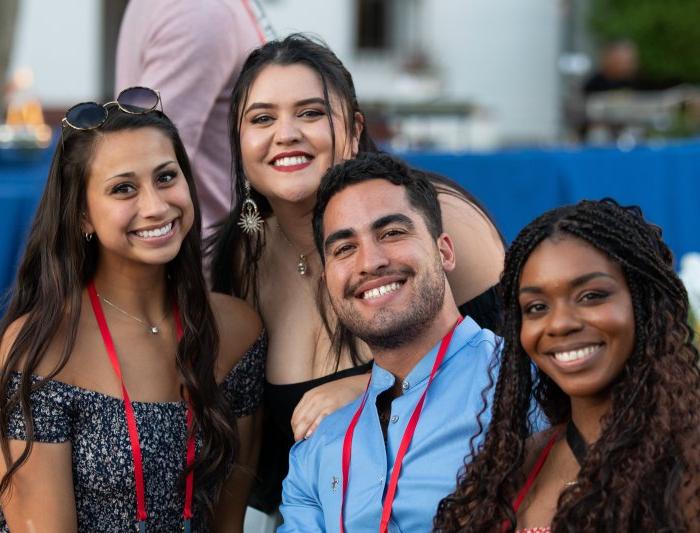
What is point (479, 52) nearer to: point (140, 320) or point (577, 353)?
point (140, 320)

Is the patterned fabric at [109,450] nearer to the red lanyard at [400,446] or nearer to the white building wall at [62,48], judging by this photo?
the red lanyard at [400,446]

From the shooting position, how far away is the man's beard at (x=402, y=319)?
9.82 feet

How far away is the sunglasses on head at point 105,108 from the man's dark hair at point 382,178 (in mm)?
528

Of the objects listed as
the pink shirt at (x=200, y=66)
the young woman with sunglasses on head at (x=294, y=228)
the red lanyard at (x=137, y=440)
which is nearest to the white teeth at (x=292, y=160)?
the young woman with sunglasses on head at (x=294, y=228)

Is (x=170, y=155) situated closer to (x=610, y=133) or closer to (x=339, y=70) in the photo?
Answer: (x=339, y=70)

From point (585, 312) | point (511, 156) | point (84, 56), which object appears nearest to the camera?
point (585, 312)

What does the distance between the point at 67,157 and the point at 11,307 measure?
0.42 metres

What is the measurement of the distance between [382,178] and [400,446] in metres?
0.72

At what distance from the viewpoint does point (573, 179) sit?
5.89 meters

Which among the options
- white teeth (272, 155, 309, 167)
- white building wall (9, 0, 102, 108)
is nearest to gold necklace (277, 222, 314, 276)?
white teeth (272, 155, 309, 167)

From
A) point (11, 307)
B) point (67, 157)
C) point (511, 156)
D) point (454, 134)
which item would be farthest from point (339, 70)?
point (454, 134)

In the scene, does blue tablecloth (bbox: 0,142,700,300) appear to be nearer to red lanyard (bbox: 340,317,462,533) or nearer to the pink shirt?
the pink shirt

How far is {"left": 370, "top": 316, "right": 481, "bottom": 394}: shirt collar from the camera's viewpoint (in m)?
3.02

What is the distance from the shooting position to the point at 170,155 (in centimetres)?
331
